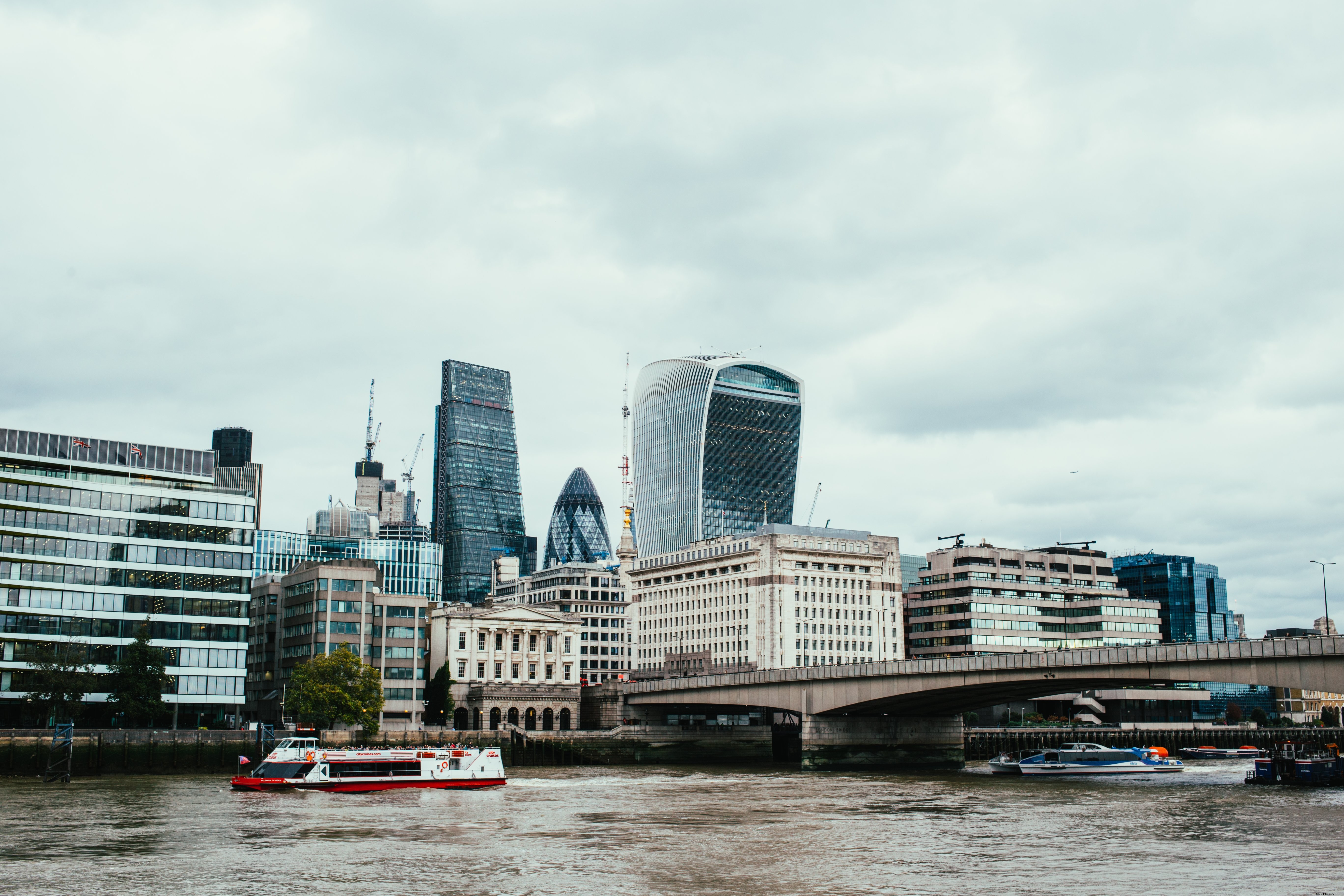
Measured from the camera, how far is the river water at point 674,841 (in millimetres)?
47812

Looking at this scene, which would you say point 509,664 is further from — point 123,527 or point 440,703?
point 123,527

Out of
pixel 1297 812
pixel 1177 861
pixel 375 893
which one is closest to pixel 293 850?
pixel 375 893

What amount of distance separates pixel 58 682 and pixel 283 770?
29.1m

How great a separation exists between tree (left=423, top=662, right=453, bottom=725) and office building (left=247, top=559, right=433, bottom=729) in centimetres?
90

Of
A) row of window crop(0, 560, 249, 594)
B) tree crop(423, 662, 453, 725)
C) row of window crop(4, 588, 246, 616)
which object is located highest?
row of window crop(0, 560, 249, 594)

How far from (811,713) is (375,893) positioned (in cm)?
8862

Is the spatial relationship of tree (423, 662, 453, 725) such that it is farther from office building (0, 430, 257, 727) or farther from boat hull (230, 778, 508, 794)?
boat hull (230, 778, 508, 794)

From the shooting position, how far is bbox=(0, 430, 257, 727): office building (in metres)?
128

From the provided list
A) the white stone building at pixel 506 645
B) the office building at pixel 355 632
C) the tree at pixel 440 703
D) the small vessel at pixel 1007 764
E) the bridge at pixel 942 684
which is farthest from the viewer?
the white stone building at pixel 506 645

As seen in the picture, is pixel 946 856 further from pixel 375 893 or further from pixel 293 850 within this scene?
pixel 293 850

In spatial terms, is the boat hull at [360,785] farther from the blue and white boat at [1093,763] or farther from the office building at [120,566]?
the blue and white boat at [1093,763]

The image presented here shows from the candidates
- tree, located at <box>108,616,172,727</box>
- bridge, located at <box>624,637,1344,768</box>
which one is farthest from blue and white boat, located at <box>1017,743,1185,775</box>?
tree, located at <box>108,616,172,727</box>

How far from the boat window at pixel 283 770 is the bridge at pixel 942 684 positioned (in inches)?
2007

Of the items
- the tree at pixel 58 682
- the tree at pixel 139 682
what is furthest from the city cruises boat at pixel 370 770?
the tree at pixel 139 682
